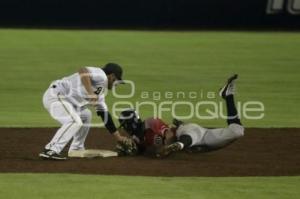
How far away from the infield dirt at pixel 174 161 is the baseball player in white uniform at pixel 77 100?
1.02ft

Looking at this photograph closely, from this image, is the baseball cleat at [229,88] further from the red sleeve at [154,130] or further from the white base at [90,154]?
the white base at [90,154]

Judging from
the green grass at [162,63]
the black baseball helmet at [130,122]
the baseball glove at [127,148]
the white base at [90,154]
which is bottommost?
the green grass at [162,63]

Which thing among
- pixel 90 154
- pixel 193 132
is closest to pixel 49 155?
pixel 90 154

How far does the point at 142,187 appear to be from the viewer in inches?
392

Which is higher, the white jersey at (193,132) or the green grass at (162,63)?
the white jersey at (193,132)

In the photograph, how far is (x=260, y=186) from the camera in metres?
10.1

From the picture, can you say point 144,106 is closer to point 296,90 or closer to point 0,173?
point 296,90

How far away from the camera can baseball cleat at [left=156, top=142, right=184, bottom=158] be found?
38.3ft

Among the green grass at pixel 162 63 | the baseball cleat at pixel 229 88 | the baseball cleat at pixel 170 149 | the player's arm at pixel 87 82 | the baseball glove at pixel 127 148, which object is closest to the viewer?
the player's arm at pixel 87 82

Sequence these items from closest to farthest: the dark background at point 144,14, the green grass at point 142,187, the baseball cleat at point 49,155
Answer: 1. the green grass at point 142,187
2. the baseball cleat at point 49,155
3. the dark background at point 144,14

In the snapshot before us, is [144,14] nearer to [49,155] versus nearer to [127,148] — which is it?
[127,148]

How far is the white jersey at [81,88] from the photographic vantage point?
37.1 ft

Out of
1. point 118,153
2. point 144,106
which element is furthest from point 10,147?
point 144,106

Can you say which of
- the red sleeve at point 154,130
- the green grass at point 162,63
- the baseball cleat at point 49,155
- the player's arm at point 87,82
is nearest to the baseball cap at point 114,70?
the player's arm at point 87,82
